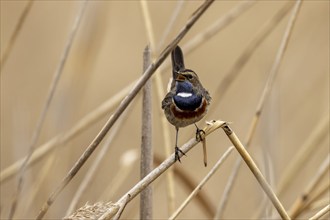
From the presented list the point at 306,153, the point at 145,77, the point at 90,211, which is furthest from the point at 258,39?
the point at 90,211

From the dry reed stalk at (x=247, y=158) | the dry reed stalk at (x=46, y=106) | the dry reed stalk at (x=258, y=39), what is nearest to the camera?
the dry reed stalk at (x=247, y=158)

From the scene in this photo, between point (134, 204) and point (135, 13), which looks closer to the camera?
point (134, 204)

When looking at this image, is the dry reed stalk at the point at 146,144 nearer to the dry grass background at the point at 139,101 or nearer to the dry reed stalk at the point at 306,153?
the dry grass background at the point at 139,101

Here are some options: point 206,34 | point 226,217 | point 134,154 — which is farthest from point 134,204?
point 226,217

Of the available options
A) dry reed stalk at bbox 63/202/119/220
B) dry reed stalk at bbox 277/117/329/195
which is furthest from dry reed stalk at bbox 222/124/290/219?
dry reed stalk at bbox 277/117/329/195

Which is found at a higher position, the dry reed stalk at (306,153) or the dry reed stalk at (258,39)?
the dry reed stalk at (258,39)

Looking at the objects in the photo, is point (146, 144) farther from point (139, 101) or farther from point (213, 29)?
point (139, 101)

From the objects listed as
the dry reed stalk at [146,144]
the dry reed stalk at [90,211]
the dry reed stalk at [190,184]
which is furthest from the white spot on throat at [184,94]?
the dry reed stalk at [190,184]

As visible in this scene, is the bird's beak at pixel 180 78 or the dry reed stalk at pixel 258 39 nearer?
the bird's beak at pixel 180 78

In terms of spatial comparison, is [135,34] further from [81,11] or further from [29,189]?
[81,11]
